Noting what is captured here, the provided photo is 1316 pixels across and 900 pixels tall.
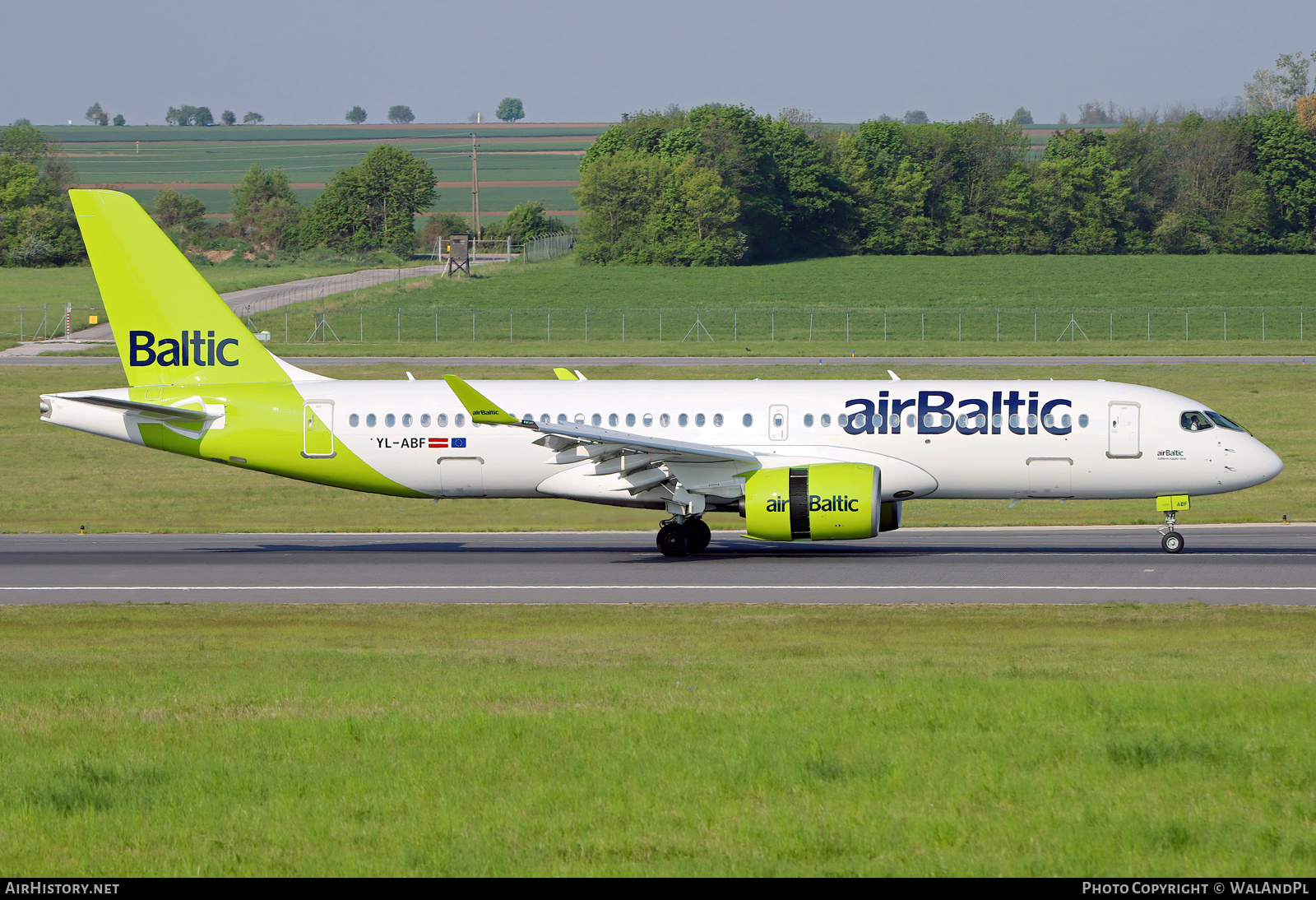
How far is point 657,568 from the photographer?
27.8m

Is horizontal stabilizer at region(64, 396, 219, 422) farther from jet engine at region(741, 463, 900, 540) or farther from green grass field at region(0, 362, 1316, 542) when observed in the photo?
jet engine at region(741, 463, 900, 540)

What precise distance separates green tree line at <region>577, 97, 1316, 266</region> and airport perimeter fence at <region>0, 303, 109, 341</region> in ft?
165

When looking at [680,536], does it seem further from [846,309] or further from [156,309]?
[846,309]

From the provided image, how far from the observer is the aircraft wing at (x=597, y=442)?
89.4 ft

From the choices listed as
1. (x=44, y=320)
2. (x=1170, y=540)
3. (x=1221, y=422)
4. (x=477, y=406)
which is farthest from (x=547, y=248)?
(x=1170, y=540)

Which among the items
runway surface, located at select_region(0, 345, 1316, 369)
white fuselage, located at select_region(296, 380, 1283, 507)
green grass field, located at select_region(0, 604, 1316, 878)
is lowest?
green grass field, located at select_region(0, 604, 1316, 878)

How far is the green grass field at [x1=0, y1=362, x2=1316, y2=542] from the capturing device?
35781 mm

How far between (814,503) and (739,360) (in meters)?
42.9

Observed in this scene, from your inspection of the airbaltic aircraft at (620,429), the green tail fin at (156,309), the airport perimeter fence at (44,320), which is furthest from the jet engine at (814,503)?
the airport perimeter fence at (44,320)

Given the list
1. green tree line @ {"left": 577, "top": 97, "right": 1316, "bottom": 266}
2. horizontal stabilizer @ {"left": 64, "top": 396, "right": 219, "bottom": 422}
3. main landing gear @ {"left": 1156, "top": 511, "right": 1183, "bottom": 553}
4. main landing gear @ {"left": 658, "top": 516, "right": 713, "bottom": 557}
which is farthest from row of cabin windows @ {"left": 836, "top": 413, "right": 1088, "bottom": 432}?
green tree line @ {"left": 577, "top": 97, "right": 1316, "bottom": 266}

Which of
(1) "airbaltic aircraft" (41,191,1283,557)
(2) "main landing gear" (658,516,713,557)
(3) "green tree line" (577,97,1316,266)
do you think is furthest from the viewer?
(3) "green tree line" (577,97,1316,266)

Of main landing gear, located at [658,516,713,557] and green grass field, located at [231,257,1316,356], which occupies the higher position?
green grass field, located at [231,257,1316,356]
